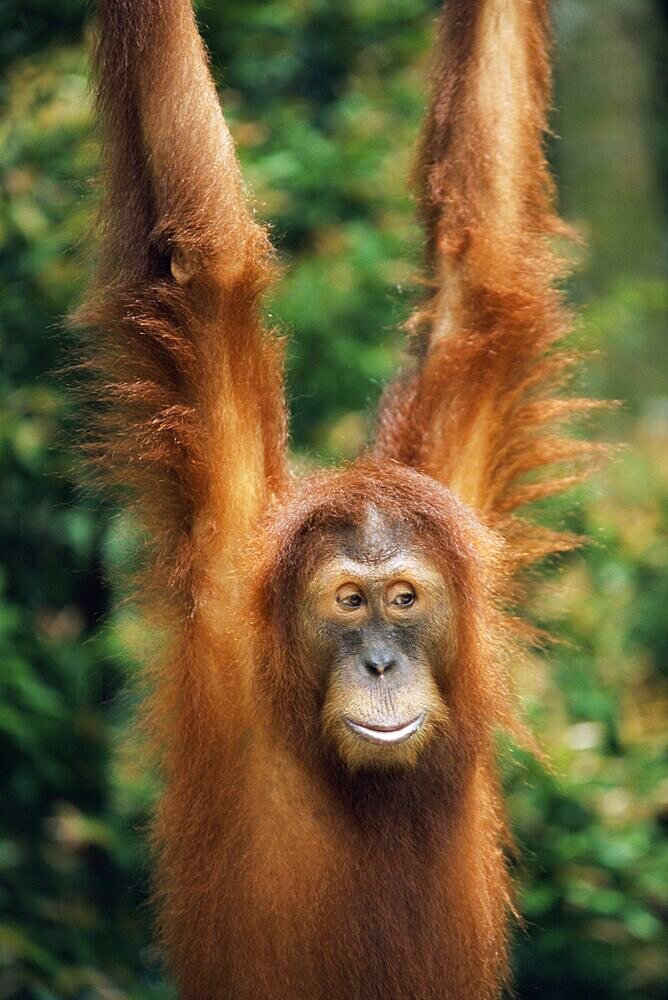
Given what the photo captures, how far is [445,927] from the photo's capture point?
3342 millimetres

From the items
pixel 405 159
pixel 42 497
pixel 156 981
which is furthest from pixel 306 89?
pixel 156 981

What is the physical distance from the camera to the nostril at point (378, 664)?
303 centimetres

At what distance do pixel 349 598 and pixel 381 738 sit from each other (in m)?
0.33

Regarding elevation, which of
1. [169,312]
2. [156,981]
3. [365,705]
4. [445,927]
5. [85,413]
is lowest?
[156,981]

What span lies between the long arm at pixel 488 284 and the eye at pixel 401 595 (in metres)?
0.65

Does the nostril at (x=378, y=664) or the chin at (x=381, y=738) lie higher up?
the nostril at (x=378, y=664)

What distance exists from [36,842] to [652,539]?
9.84 feet

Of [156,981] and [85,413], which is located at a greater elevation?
[85,413]

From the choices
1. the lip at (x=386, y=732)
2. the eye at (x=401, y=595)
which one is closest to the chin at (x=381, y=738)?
the lip at (x=386, y=732)

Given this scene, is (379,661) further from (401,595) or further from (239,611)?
(239,611)

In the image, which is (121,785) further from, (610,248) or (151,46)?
(610,248)

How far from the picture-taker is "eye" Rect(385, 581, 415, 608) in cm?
312

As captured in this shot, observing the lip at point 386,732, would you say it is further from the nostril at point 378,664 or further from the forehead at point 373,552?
the forehead at point 373,552

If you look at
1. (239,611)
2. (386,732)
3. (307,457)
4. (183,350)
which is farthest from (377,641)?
(307,457)
